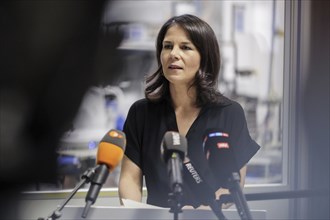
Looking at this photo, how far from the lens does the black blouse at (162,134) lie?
1585 millimetres

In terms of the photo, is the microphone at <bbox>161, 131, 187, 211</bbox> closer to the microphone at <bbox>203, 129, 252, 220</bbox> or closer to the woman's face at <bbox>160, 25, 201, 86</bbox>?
the microphone at <bbox>203, 129, 252, 220</bbox>

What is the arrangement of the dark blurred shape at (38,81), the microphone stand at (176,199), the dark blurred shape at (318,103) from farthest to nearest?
the dark blurred shape at (318,103) → the dark blurred shape at (38,81) → the microphone stand at (176,199)

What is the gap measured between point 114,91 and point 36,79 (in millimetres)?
391

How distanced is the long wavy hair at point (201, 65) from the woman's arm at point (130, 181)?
0.76 ft

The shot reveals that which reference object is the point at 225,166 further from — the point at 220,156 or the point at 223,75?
the point at 223,75

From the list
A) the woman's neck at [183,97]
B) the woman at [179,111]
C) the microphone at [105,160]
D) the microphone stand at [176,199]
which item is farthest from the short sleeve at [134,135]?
the microphone stand at [176,199]

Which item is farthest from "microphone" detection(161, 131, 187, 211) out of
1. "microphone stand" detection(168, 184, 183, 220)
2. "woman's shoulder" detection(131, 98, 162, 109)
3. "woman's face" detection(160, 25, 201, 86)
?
"woman's shoulder" detection(131, 98, 162, 109)

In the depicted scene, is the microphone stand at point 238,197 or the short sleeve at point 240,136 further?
the short sleeve at point 240,136

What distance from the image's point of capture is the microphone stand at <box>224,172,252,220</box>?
34.9 inches

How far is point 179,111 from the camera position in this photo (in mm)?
1655

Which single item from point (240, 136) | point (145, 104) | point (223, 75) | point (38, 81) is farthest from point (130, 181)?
point (223, 75)

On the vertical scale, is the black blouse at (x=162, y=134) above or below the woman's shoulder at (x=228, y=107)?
below

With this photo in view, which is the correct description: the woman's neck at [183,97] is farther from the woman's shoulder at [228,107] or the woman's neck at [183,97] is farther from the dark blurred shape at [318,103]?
the dark blurred shape at [318,103]

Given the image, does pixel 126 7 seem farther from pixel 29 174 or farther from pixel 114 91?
pixel 29 174
